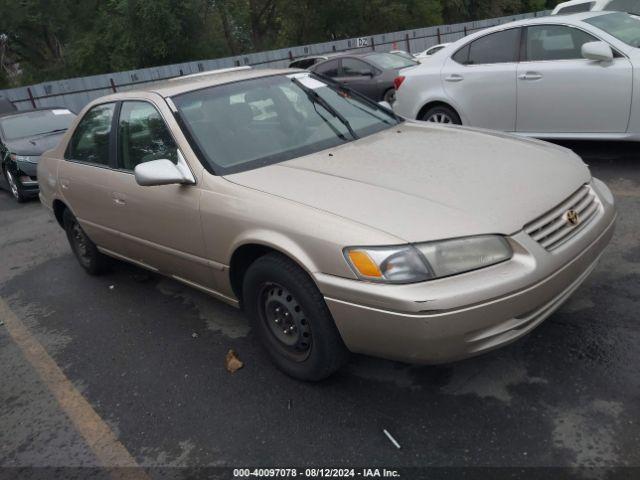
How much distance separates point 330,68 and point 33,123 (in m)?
6.73

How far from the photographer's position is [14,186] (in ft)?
31.3

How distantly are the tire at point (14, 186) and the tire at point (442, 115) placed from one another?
6.65 meters

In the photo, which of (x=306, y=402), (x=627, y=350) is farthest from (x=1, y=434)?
(x=627, y=350)

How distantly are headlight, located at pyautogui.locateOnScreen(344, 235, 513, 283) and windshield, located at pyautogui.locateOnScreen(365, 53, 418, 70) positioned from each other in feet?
34.9

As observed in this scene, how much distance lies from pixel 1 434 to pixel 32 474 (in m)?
0.51

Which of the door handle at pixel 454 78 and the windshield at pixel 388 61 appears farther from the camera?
the windshield at pixel 388 61

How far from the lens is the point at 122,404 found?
3221 millimetres

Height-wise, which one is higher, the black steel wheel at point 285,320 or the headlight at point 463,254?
the headlight at point 463,254

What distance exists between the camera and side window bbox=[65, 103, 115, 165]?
4301 millimetres

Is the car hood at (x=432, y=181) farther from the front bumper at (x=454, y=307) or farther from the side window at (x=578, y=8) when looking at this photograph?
the side window at (x=578, y=8)

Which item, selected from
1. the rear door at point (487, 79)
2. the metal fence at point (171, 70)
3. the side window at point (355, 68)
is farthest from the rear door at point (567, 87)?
the metal fence at point (171, 70)

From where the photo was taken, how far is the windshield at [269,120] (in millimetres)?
3447

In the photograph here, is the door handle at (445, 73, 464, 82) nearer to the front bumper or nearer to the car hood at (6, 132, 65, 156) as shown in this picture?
the front bumper

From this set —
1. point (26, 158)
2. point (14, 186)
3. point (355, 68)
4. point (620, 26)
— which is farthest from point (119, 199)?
point (355, 68)
